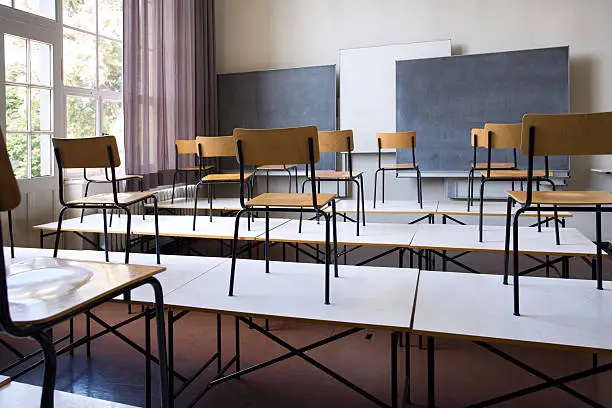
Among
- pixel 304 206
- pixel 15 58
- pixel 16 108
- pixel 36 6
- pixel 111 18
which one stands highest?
pixel 111 18

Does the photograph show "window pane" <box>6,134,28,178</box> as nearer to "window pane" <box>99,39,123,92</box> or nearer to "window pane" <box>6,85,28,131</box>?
"window pane" <box>6,85,28,131</box>

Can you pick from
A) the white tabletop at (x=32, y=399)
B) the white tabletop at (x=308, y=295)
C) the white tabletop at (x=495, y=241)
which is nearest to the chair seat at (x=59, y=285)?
the white tabletop at (x=32, y=399)

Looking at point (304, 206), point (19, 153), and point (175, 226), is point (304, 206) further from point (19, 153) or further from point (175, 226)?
point (19, 153)

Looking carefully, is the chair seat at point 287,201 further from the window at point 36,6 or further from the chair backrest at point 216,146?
the window at point 36,6

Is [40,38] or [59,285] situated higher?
[40,38]

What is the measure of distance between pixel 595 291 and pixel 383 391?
1.06m

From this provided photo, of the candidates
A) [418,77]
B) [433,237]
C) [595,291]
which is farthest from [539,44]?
[595,291]

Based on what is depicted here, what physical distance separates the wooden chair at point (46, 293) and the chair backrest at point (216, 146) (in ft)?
8.02

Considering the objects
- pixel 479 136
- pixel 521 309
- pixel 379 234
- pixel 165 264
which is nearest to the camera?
pixel 521 309

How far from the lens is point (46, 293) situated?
42.7 inches

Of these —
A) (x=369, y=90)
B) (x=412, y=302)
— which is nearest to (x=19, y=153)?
(x=412, y=302)

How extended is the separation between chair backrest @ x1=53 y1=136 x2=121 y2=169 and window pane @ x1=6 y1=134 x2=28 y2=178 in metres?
1.64

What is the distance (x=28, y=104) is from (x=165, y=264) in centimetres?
232

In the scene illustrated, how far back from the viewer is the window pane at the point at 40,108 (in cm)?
414
